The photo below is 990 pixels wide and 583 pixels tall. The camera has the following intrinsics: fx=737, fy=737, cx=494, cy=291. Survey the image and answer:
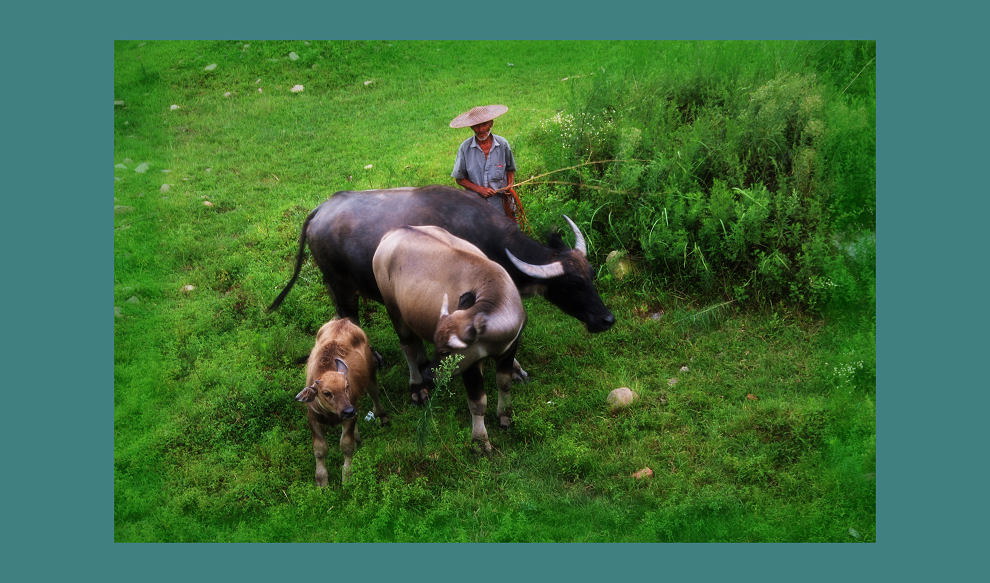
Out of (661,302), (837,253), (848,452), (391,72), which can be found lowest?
(848,452)

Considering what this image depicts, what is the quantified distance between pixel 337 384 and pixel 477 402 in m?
1.24

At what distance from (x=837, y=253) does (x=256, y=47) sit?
12.2 meters

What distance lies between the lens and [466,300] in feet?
19.5

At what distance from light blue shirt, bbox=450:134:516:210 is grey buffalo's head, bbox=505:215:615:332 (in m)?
1.67

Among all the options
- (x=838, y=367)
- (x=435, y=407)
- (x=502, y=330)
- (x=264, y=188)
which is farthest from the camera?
(x=264, y=188)

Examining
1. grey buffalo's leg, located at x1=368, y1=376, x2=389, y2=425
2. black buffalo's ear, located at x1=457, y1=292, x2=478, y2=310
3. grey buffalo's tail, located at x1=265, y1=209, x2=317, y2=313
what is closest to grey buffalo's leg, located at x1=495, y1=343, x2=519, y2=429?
black buffalo's ear, located at x1=457, y1=292, x2=478, y2=310

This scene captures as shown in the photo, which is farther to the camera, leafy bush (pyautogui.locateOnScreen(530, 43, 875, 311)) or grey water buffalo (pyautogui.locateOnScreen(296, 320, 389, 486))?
leafy bush (pyautogui.locateOnScreen(530, 43, 875, 311))

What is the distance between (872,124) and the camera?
7980 mm

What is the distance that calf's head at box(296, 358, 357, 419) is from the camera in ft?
19.1

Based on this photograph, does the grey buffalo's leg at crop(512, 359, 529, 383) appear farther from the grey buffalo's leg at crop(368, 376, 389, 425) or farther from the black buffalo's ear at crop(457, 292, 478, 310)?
the black buffalo's ear at crop(457, 292, 478, 310)

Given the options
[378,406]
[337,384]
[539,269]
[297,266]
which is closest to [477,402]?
[378,406]

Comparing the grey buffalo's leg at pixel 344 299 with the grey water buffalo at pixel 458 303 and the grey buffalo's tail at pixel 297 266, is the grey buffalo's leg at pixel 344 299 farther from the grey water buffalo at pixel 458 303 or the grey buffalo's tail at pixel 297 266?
the grey water buffalo at pixel 458 303

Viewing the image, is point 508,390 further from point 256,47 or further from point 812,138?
point 256,47

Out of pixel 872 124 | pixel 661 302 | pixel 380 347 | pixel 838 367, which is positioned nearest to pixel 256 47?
pixel 380 347
